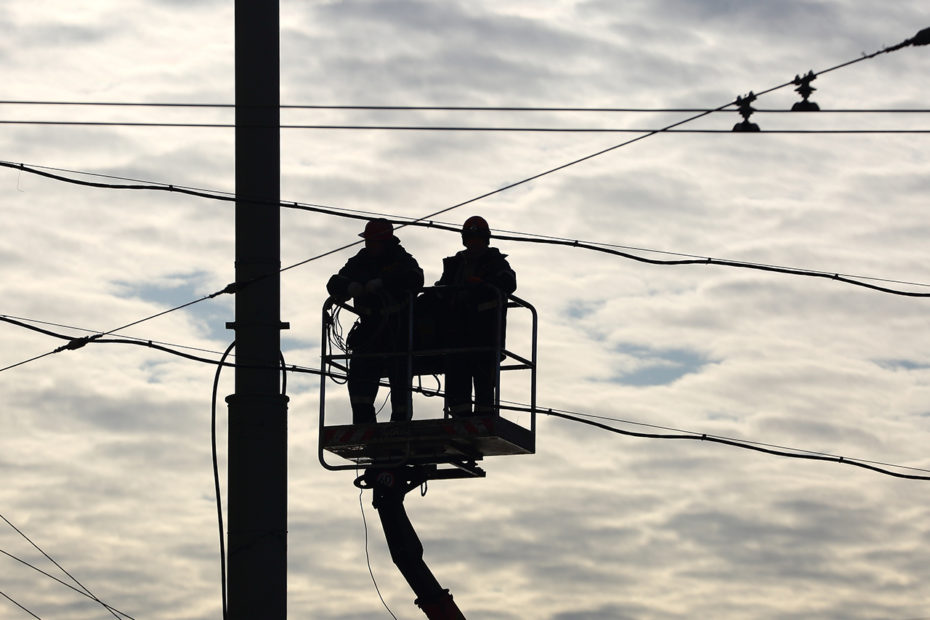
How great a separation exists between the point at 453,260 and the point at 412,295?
0.64 meters

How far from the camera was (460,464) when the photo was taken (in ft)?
44.9

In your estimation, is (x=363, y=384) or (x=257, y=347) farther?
(x=363, y=384)

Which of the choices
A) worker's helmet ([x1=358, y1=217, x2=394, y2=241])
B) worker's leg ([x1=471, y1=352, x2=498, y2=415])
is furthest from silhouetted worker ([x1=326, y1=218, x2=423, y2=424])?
worker's leg ([x1=471, y1=352, x2=498, y2=415])

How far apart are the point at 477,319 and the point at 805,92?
3.86 meters

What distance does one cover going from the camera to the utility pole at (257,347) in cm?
1055

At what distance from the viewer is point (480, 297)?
13.0 metres

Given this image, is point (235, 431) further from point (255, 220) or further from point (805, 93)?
point (805, 93)

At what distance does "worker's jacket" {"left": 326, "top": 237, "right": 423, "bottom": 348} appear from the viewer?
43.4 feet

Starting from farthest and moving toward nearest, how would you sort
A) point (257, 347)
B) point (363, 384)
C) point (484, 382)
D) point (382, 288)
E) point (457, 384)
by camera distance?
point (363, 384), point (382, 288), point (457, 384), point (484, 382), point (257, 347)

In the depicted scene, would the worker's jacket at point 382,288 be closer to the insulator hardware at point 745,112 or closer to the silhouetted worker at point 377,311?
Answer: the silhouetted worker at point 377,311

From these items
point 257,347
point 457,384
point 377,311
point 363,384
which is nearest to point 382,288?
point 377,311

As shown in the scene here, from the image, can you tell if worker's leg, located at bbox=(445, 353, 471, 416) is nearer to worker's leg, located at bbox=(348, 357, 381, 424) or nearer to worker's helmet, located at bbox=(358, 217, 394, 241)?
worker's leg, located at bbox=(348, 357, 381, 424)

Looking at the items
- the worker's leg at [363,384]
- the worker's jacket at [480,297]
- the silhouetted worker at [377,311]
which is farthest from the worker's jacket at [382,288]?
the worker's jacket at [480,297]

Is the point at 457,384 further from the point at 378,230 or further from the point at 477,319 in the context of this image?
the point at 378,230
